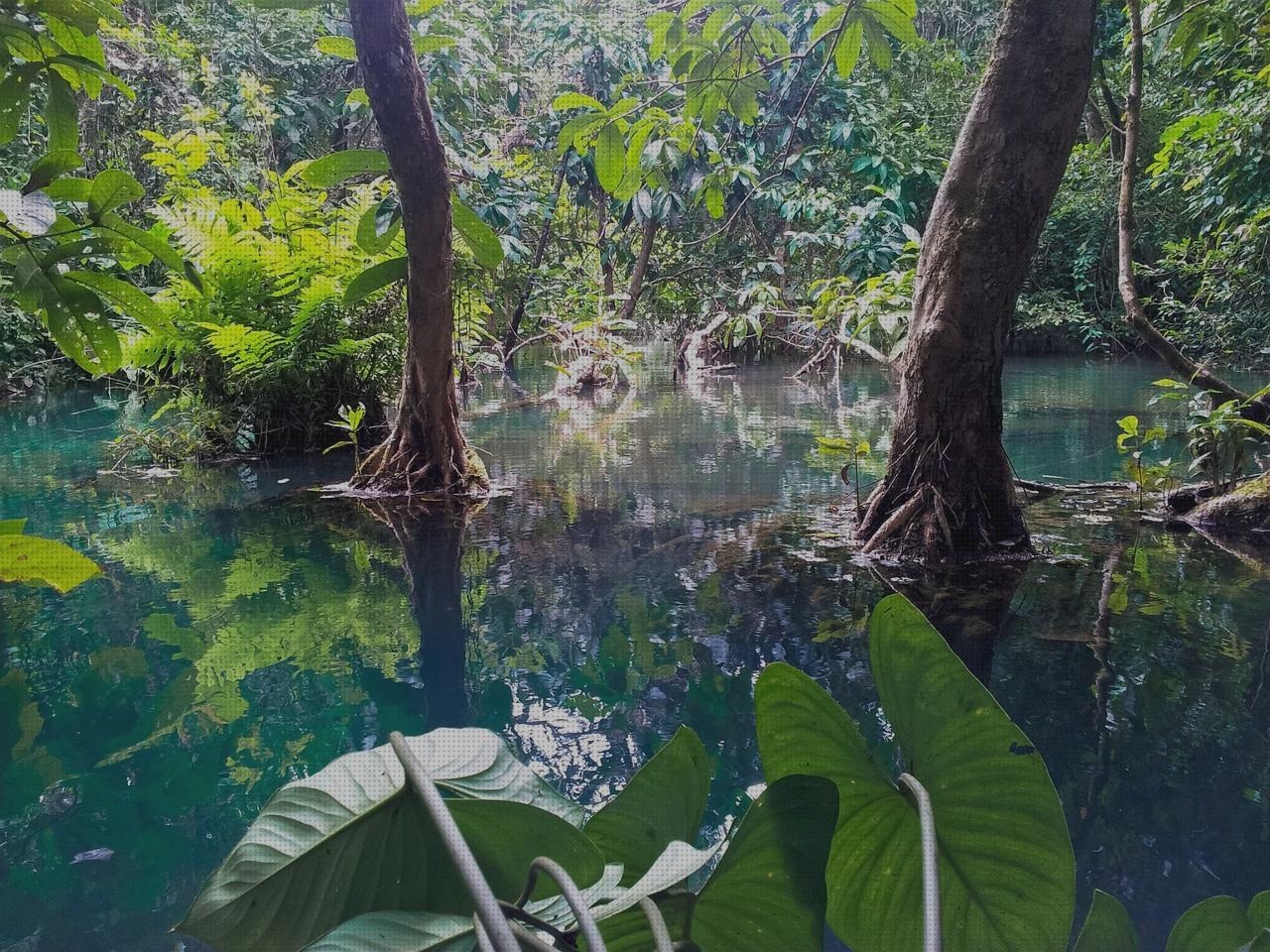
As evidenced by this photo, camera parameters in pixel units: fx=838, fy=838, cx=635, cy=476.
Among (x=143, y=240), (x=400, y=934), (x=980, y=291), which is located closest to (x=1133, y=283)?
(x=980, y=291)

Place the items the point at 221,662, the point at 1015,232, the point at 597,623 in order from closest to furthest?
1. the point at 221,662
2. the point at 597,623
3. the point at 1015,232

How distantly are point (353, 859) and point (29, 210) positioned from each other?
0.96 meters

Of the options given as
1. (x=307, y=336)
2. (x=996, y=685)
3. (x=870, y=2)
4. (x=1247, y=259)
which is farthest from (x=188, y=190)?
(x=1247, y=259)

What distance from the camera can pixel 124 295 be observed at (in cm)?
110

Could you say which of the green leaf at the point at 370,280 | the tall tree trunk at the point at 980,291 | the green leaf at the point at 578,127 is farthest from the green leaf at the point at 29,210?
the tall tree trunk at the point at 980,291

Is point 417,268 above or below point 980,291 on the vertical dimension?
above

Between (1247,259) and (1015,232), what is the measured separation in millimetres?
5221

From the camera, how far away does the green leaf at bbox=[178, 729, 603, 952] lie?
329mm

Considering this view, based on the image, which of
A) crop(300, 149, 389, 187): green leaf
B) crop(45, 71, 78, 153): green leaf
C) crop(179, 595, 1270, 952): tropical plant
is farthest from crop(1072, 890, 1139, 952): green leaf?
crop(300, 149, 389, 187): green leaf

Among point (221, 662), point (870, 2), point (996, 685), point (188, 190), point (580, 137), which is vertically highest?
point (188, 190)

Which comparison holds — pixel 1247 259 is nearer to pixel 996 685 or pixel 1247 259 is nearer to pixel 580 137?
pixel 996 685

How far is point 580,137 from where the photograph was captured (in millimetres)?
1562

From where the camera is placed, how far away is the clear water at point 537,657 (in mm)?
1403

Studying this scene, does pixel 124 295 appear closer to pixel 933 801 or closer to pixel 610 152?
pixel 610 152
